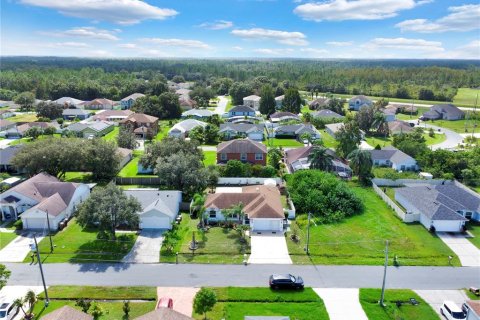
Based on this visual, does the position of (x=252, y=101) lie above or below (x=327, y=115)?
above

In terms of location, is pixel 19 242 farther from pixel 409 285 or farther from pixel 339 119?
pixel 339 119

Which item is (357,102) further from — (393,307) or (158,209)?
(393,307)

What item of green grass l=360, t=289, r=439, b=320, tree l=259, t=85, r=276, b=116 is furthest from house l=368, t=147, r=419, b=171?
tree l=259, t=85, r=276, b=116

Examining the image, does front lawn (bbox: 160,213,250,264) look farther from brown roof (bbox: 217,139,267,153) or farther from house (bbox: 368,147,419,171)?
house (bbox: 368,147,419,171)

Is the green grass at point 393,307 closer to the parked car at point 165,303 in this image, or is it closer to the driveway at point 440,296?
the driveway at point 440,296

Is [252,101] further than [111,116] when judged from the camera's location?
Yes

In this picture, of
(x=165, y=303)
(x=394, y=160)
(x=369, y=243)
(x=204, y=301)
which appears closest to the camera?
(x=204, y=301)

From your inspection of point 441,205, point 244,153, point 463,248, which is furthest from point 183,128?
point 463,248
